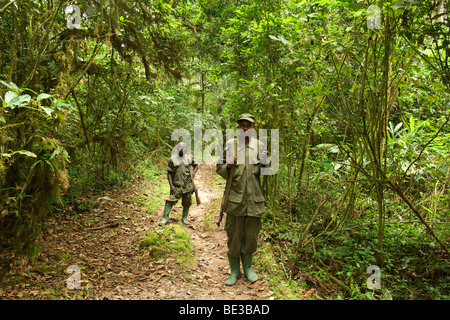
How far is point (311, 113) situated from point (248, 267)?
2.95 metres

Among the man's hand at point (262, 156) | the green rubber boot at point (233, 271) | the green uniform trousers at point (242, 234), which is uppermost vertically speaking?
the man's hand at point (262, 156)

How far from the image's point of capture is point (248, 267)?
4.08 m

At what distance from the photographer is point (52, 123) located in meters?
3.20

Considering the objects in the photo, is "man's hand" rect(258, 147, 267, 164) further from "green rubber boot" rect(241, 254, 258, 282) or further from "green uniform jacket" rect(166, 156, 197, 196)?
"green uniform jacket" rect(166, 156, 197, 196)

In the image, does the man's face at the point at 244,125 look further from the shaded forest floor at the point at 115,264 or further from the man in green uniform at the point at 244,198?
the shaded forest floor at the point at 115,264

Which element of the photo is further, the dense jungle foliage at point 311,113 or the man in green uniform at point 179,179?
the man in green uniform at point 179,179

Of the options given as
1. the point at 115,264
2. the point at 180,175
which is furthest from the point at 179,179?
the point at 115,264

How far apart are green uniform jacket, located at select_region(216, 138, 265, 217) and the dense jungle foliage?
1100 millimetres

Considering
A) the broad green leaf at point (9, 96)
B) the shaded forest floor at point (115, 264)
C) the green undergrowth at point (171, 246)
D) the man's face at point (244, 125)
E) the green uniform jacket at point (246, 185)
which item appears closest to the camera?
the broad green leaf at point (9, 96)

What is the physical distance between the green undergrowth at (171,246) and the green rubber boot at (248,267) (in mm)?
1070

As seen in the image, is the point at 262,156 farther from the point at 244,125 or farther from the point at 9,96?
the point at 9,96

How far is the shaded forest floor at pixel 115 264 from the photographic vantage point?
3582 millimetres

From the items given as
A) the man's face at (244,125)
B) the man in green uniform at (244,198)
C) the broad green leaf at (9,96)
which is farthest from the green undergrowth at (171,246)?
the broad green leaf at (9,96)
